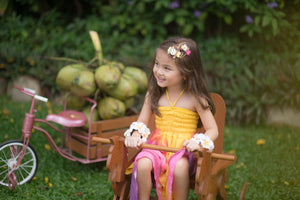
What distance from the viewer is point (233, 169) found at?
3646 millimetres

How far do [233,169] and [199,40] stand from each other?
259cm

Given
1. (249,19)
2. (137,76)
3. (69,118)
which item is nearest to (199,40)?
(249,19)

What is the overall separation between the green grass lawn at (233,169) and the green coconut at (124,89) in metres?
0.84

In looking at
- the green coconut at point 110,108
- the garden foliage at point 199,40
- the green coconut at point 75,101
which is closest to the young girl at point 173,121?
the green coconut at point 110,108

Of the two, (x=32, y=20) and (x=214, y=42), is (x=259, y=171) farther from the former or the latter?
(x=32, y=20)

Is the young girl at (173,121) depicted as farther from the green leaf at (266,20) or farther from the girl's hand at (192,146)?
the green leaf at (266,20)

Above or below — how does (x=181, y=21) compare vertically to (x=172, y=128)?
above

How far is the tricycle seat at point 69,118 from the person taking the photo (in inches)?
116

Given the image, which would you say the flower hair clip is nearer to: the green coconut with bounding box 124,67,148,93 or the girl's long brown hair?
the girl's long brown hair

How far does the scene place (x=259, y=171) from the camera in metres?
3.56

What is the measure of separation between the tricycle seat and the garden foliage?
1.83 metres

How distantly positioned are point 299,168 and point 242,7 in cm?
267

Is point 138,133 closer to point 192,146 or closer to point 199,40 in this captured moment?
point 192,146

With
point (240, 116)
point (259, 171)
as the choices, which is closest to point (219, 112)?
point (259, 171)
